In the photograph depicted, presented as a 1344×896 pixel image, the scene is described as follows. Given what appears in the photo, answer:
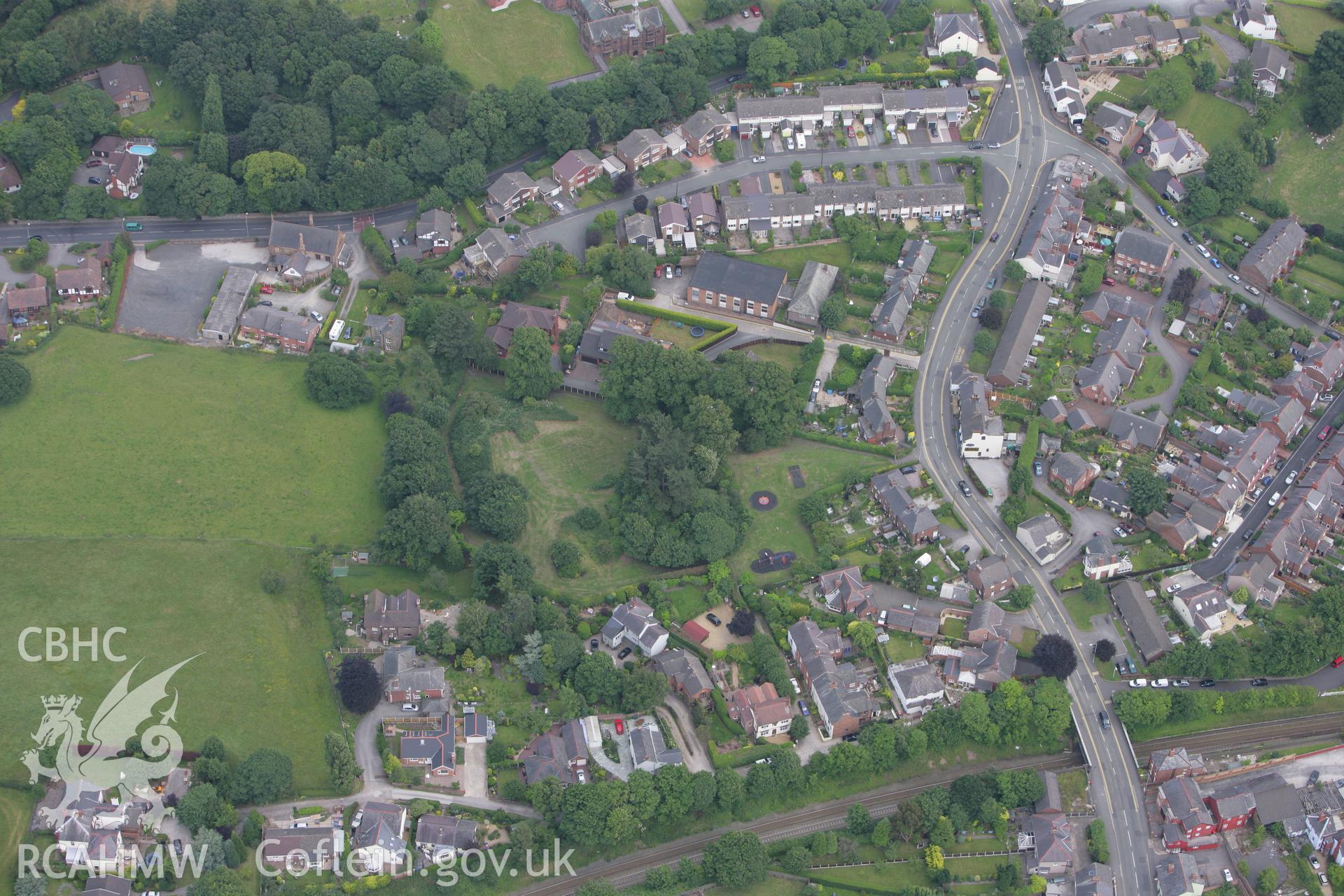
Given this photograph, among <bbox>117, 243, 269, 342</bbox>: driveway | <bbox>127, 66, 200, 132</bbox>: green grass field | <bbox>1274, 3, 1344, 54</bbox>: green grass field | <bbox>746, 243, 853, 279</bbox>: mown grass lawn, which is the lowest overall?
<bbox>117, 243, 269, 342</bbox>: driveway

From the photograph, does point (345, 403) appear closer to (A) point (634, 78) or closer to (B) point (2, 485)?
(B) point (2, 485)

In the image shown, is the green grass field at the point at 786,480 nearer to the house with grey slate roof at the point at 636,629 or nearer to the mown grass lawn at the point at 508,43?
the house with grey slate roof at the point at 636,629

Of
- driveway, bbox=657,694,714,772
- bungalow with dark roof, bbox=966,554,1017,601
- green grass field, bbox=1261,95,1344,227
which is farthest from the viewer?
green grass field, bbox=1261,95,1344,227

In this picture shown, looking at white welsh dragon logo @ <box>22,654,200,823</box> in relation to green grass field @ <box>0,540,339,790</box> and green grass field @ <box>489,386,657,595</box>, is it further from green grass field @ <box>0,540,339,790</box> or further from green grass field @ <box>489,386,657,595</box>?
green grass field @ <box>489,386,657,595</box>

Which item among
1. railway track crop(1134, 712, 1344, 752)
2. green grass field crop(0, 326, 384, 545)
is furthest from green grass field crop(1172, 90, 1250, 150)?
green grass field crop(0, 326, 384, 545)

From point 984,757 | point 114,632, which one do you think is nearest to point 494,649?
point 114,632

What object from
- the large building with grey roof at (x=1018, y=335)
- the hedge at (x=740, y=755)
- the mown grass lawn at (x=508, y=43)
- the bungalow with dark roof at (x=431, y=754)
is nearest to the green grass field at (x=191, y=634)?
the bungalow with dark roof at (x=431, y=754)
